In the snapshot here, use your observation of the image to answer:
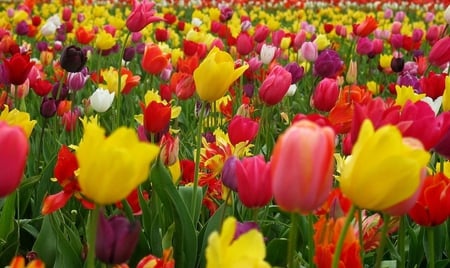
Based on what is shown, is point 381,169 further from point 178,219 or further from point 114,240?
point 178,219

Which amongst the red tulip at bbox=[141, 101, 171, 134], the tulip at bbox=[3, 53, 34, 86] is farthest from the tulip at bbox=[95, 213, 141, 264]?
the tulip at bbox=[3, 53, 34, 86]

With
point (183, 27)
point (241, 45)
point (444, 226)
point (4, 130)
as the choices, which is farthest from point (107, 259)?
point (183, 27)

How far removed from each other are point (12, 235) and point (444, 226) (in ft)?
3.50

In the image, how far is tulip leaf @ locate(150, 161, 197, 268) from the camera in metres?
1.58

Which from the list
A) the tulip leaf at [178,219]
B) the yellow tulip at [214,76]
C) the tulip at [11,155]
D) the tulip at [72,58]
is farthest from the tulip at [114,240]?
the tulip at [72,58]

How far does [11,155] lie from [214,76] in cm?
84

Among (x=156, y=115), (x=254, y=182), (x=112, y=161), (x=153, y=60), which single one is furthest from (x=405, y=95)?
(x=153, y=60)

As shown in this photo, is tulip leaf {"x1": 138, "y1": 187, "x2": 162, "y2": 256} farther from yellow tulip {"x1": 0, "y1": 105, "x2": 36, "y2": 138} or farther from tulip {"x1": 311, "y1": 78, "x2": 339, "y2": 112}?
tulip {"x1": 311, "y1": 78, "x2": 339, "y2": 112}

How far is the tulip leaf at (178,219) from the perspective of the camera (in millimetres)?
1583

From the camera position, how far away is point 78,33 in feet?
14.2

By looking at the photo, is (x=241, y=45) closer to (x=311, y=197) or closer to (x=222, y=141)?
(x=222, y=141)

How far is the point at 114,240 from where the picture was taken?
1.02m

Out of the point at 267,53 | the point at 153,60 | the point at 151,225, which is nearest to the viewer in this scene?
the point at 151,225

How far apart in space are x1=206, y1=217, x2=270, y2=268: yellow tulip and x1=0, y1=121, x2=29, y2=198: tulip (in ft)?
0.90
